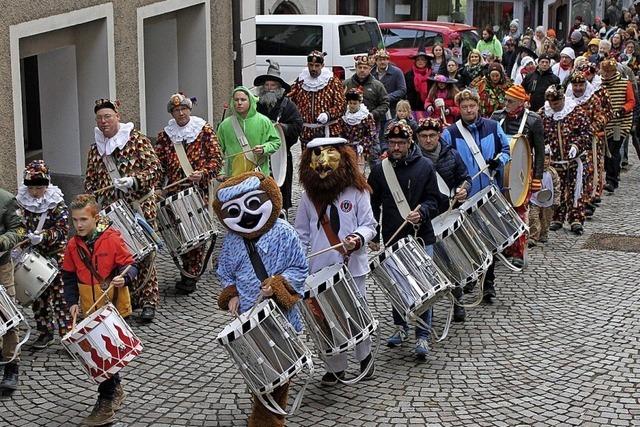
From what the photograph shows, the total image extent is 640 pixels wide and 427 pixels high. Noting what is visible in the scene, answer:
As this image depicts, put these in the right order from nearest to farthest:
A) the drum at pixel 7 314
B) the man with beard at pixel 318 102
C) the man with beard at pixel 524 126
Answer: the drum at pixel 7 314 → the man with beard at pixel 524 126 → the man with beard at pixel 318 102

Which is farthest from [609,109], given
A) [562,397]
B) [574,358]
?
[562,397]

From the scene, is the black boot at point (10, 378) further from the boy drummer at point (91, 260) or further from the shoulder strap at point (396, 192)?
the shoulder strap at point (396, 192)

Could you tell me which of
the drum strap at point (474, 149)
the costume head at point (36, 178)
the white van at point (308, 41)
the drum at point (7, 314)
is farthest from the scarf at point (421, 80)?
the drum at point (7, 314)

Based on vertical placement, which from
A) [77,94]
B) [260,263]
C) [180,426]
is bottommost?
[180,426]

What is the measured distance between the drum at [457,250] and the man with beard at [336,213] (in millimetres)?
988

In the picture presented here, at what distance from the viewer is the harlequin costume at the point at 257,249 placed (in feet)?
23.2

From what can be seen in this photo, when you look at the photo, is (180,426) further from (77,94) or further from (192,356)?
(77,94)

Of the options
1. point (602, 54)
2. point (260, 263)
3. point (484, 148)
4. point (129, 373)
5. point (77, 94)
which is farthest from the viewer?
point (602, 54)

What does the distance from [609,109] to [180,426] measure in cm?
842

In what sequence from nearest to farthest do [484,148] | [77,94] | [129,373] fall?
1. [129,373]
2. [484,148]
3. [77,94]

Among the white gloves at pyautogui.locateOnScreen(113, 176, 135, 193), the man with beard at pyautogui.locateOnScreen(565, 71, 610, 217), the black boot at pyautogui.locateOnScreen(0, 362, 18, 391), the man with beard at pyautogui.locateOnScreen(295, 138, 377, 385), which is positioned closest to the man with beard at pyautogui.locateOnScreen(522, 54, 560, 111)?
the man with beard at pyautogui.locateOnScreen(565, 71, 610, 217)

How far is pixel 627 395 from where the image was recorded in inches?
318

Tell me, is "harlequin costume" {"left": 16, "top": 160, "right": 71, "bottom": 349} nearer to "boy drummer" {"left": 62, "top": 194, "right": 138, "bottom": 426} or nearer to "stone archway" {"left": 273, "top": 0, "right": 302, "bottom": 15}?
"boy drummer" {"left": 62, "top": 194, "right": 138, "bottom": 426}

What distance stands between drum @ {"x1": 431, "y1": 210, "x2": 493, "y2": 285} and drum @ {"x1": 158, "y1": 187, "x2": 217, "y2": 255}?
2262mm
